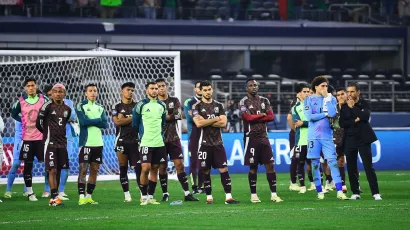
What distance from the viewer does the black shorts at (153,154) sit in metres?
17.3

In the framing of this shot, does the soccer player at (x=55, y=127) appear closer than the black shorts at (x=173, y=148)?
Yes

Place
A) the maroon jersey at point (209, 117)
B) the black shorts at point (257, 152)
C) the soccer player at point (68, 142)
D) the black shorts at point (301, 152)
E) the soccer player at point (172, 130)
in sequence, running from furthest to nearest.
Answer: the black shorts at point (301, 152) < the soccer player at point (68, 142) < the soccer player at point (172, 130) < the black shorts at point (257, 152) < the maroon jersey at point (209, 117)

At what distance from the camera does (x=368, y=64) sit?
47.9 metres

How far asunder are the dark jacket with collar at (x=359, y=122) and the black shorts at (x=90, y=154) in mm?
4641

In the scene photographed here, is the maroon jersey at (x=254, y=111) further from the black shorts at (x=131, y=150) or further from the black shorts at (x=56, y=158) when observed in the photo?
the black shorts at (x=56, y=158)

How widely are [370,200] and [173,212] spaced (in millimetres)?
4235

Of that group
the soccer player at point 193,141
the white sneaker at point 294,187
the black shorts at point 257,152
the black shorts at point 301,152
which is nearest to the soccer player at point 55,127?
the black shorts at point 257,152

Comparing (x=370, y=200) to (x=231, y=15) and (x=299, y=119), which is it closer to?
(x=299, y=119)

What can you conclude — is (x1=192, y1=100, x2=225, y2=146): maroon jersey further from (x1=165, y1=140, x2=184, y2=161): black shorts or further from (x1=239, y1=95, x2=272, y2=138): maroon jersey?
(x1=165, y1=140, x2=184, y2=161): black shorts

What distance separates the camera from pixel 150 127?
17266 millimetres

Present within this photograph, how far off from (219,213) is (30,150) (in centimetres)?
598

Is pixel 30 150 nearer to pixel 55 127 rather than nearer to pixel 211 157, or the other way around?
pixel 55 127

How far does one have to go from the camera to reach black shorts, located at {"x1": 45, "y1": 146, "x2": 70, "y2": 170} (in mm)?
17594

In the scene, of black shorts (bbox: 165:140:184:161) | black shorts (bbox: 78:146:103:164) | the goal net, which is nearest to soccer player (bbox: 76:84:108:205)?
black shorts (bbox: 78:146:103:164)
